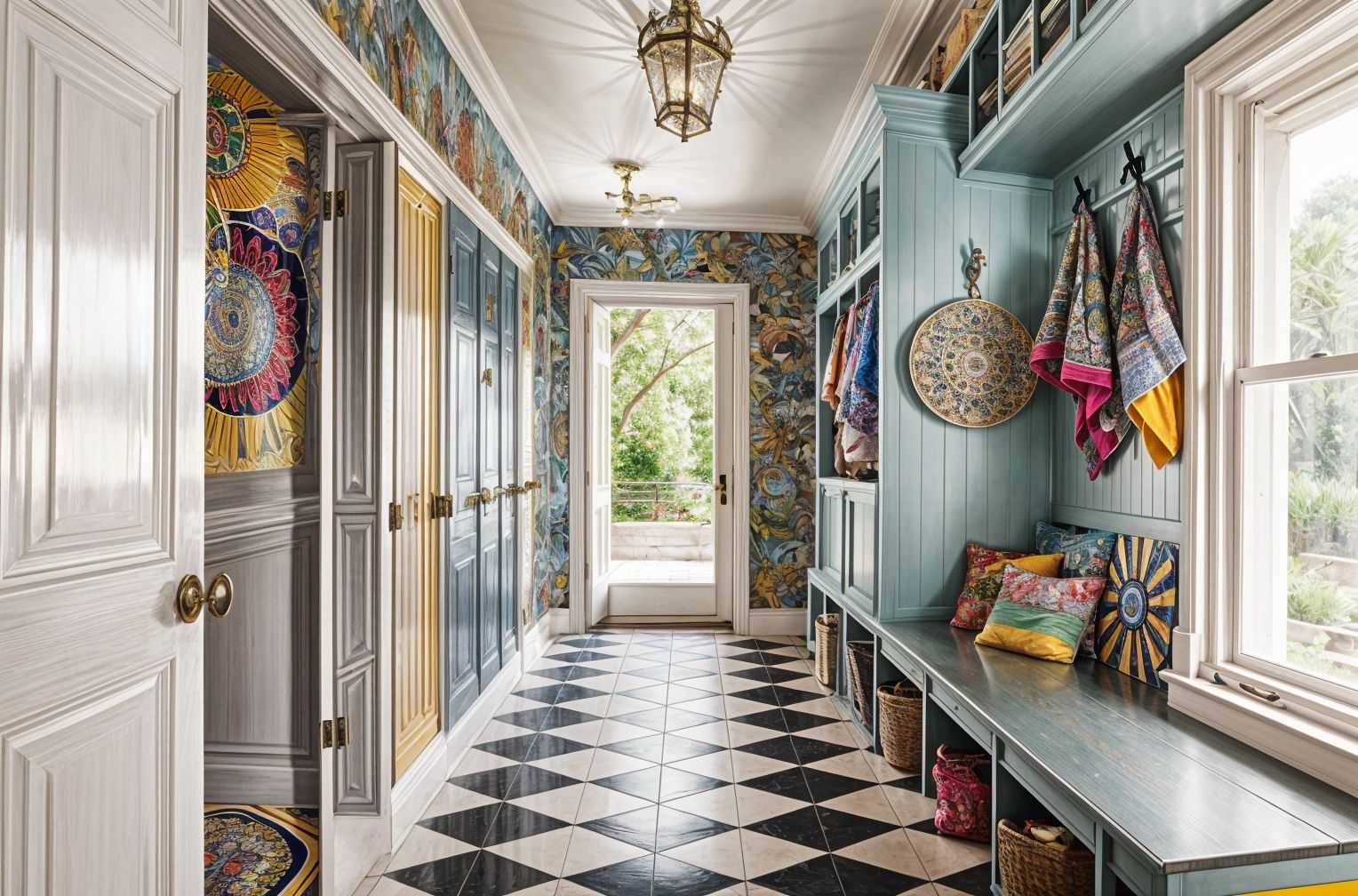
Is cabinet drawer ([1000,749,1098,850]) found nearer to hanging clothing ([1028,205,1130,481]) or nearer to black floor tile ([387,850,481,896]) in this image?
hanging clothing ([1028,205,1130,481])

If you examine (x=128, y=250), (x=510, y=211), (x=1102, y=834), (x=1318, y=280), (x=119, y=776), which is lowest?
(x=1102, y=834)

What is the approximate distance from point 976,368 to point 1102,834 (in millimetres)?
1741

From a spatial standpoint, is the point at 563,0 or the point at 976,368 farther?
the point at 976,368

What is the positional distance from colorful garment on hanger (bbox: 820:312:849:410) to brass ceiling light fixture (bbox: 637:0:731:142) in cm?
157

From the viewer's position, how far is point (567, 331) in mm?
4941

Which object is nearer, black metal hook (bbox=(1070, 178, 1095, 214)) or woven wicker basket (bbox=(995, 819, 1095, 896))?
woven wicker basket (bbox=(995, 819, 1095, 896))

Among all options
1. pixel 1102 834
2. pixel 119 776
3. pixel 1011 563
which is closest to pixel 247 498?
pixel 119 776

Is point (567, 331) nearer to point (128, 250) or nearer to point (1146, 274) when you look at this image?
point (1146, 274)

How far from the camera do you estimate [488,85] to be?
126 inches

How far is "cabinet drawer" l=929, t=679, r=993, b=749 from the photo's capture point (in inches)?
79.4

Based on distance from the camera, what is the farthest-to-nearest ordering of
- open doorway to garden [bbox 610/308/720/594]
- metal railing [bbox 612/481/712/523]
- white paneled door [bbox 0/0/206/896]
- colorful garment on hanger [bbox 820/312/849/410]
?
open doorway to garden [bbox 610/308/720/594], metal railing [bbox 612/481/712/523], colorful garment on hanger [bbox 820/312/849/410], white paneled door [bbox 0/0/206/896]

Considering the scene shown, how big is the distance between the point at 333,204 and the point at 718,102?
6.42 ft

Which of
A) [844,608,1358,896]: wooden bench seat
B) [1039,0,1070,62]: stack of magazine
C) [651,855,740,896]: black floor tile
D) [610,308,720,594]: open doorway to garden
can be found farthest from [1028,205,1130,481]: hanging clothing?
[610,308,720,594]: open doorway to garden

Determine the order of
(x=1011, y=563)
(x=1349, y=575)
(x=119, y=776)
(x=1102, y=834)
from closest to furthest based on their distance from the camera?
(x=119, y=776), (x=1102, y=834), (x=1349, y=575), (x=1011, y=563)
